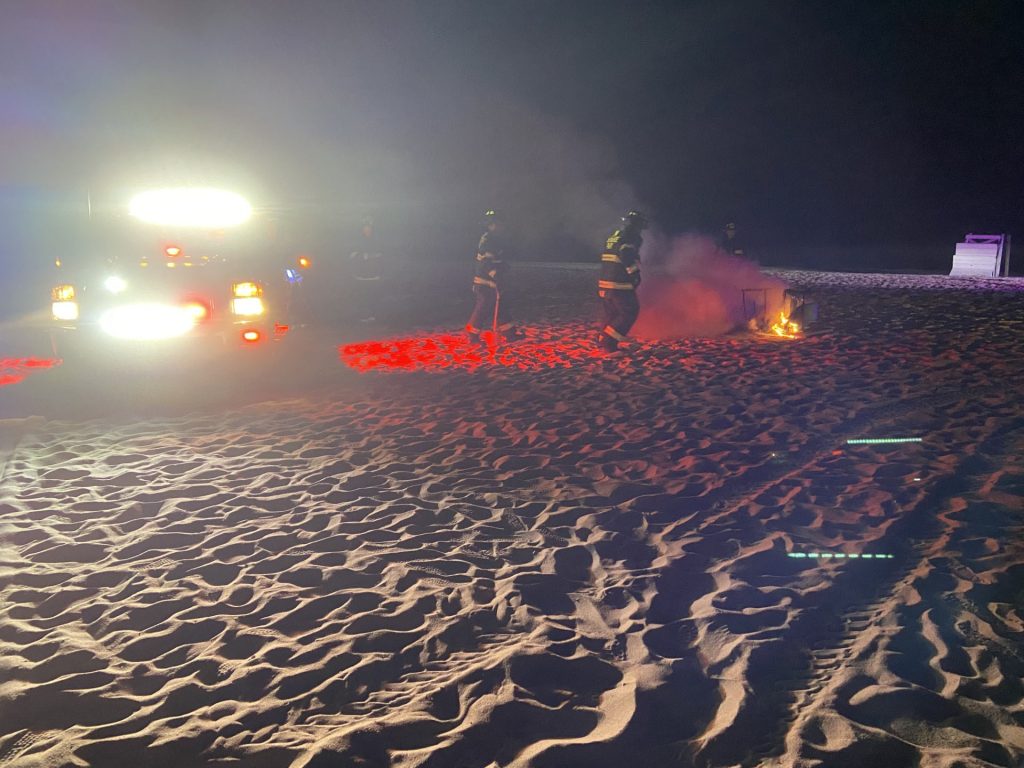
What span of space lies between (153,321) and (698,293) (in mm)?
8809

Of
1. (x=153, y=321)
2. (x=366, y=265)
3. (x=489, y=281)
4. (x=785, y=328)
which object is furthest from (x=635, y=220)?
(x=153, y=321)

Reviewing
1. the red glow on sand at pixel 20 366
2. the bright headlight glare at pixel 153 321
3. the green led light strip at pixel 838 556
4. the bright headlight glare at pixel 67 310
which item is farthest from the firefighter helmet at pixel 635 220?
the red glow on sand at pixel 20 366

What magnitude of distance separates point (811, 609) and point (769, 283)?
9840 millimetres

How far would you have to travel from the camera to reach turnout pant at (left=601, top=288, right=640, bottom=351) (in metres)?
9.71

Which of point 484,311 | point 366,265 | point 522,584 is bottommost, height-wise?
point 522,584

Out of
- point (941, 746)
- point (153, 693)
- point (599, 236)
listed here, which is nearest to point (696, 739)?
point (941, 746)

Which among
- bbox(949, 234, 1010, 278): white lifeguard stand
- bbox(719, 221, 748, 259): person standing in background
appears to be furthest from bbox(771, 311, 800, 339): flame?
bbox(949, 234, 1010, 278): white lifeguard stand

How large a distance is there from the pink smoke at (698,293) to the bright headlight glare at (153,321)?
22.5 feet

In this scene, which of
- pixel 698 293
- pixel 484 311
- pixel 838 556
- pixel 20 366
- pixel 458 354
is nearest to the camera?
pixel 838 556

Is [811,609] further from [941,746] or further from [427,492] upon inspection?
[427,492]

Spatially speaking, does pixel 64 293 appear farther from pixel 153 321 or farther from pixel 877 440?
pixel 877 440

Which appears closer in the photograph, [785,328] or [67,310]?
[67,310]

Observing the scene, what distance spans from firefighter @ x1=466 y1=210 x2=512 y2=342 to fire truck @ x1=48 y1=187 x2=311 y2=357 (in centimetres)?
383

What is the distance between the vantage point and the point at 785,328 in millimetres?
10898
